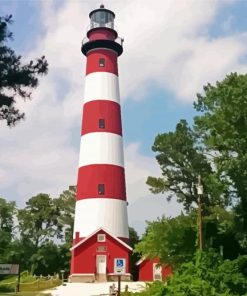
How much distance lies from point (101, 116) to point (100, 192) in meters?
5.98

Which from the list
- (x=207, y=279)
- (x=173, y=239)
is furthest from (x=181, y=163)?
(x=207, y=279)

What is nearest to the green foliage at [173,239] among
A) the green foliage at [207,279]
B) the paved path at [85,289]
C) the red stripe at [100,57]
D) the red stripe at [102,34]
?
the paved path at [85,289]

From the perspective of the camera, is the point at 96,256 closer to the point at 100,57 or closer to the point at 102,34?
the point at 100,57

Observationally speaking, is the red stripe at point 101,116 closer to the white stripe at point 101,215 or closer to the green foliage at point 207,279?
the white stripe at point 101,215

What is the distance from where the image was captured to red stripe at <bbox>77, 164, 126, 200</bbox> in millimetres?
38125

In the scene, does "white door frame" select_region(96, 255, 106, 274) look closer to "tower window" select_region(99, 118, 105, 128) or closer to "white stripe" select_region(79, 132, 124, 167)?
"white stripe" select_region(79, 132, 124, 167)

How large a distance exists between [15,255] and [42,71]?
3775cm

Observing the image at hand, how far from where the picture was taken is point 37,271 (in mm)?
50219

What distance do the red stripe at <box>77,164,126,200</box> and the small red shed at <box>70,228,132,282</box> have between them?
9.19 feet

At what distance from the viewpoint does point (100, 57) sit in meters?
41.9

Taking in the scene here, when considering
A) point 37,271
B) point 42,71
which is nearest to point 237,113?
point 42,71

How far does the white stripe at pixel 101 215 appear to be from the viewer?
38000mm

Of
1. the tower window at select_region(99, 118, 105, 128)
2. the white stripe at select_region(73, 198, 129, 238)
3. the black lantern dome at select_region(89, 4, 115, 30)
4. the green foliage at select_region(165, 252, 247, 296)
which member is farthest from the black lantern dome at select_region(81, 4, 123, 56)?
the green foliage at select_region(165, 252, 247, 296)

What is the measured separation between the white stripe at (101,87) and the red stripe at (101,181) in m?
5.68
